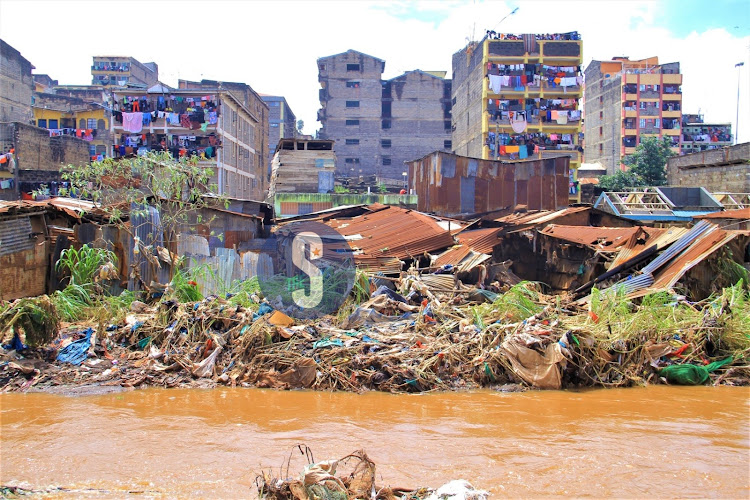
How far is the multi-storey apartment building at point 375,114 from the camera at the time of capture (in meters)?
48.5

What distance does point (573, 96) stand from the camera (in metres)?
40.0

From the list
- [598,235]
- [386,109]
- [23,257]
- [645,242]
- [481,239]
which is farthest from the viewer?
[386,109]

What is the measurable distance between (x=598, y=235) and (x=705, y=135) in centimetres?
4751

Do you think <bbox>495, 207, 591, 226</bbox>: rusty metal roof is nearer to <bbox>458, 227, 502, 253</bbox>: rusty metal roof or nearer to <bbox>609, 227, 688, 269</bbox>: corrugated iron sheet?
<bbox>458, 227, 502, 253</bbox>: rusty metal roof

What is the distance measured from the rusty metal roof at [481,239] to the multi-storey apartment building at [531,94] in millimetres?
26861

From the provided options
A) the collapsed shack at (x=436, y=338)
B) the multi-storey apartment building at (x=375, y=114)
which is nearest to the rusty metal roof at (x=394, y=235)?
the collapsed shack at (x=436, y=338)

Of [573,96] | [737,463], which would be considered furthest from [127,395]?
[573,96]

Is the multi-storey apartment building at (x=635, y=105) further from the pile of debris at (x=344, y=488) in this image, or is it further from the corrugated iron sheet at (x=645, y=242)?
the pile of debris at (x=344, y=488)

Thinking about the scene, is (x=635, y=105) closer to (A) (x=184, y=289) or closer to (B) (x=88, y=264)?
(A) (x=184, y=289)

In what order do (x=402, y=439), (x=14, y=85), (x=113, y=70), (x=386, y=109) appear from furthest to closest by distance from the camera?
1. (x=113, y=70)
2. (x=386, y=109)
3. (x=14, y=85)
4. (x=402, y=439)

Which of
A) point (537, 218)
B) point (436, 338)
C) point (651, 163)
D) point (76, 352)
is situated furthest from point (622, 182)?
point (76, 352)

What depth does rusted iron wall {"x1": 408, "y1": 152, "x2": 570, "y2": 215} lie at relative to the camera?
1920 centimetres

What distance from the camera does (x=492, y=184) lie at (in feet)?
64.0

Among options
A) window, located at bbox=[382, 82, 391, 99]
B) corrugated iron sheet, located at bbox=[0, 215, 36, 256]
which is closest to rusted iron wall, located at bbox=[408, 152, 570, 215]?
corrugated iron sheet, located at bbox=[0, 215, 36, 256]
